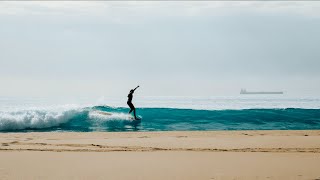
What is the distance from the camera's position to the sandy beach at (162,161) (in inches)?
226

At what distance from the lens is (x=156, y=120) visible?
25.4m

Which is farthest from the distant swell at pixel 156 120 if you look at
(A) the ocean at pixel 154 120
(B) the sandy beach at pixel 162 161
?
(B) the sandy beach at pixel 162 161

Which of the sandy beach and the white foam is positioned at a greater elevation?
the white foam

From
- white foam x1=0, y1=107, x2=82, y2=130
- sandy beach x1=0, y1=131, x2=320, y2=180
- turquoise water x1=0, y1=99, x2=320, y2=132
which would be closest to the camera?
sandy beach x1=0, y1=131, x2=320, y2=180

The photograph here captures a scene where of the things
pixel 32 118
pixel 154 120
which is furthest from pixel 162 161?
pixel 154 120

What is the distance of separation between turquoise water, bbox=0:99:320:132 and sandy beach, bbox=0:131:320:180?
11.2 m

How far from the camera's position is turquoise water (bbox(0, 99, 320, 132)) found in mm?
20812

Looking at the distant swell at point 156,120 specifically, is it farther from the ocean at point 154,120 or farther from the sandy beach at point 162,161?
the sandy beach at point 162,161

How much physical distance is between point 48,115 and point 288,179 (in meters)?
19.1

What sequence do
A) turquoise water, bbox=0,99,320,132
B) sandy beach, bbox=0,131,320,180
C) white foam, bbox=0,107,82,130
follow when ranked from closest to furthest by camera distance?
sandy beach, bbox=0,131,320,180 < white foam, bbox=0,107,82,130 < turquoise water, bbox=0,99,320,132

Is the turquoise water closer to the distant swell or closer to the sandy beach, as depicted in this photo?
the distant swell

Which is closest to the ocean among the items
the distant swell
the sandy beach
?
the distant swell

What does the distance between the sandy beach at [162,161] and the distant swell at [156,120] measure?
11.2 meters

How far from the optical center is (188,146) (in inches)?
360
